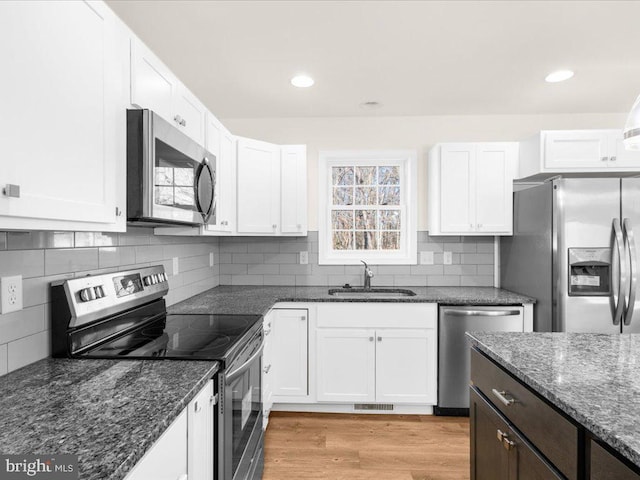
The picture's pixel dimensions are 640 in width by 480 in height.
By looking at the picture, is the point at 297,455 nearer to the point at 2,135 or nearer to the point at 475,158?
the point at 2,135

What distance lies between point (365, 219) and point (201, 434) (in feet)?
8.75

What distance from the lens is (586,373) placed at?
1162 millimetres

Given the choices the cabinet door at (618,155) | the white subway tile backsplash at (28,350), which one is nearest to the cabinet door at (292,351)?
the white subway tile backsplash at (28,350)

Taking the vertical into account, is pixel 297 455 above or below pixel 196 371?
below

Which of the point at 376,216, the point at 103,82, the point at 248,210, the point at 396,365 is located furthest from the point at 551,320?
the point at 103,82

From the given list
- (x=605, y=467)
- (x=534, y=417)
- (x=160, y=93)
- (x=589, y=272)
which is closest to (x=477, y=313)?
(x=589, y=272)

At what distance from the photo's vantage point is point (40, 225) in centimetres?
93

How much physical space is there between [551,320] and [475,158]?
137cm

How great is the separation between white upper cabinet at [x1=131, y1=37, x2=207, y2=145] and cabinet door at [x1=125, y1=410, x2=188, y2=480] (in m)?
1.12

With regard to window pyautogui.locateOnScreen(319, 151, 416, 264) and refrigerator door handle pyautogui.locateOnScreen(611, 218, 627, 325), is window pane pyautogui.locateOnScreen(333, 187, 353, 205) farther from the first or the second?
refrigerator door handle pyautogui.locateOnScreen(611, 218, 627, 325)

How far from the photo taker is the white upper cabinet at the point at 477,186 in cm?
308

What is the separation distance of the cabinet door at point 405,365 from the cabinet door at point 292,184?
1.14 metres

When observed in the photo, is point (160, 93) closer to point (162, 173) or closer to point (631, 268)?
point (162, 173)

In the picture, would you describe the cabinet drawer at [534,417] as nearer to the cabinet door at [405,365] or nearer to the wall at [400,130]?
the cabinet door at [405,365]
